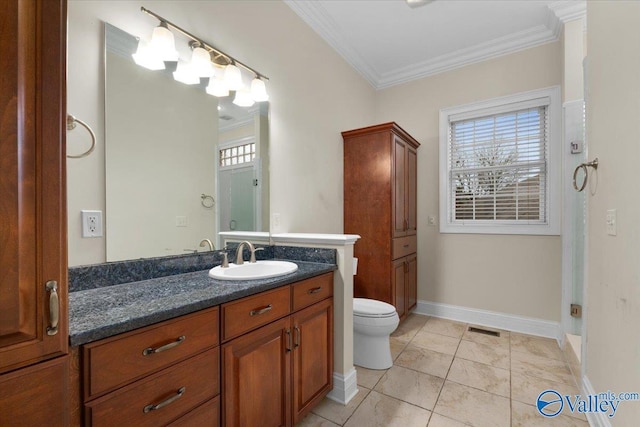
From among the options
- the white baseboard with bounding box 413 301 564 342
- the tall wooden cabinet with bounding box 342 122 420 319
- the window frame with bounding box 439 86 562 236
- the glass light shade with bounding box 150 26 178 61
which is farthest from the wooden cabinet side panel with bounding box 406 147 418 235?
the glass light shade with bounding box 150 26 178 61

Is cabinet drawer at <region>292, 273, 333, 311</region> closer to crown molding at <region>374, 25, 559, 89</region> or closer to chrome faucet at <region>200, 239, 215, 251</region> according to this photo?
chrome faucet at <region>200, 239, 215, 251</region>

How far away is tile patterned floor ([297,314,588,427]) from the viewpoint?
163cm

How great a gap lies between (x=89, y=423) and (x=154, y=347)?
215 mm

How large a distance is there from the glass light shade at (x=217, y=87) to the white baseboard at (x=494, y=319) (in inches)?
120

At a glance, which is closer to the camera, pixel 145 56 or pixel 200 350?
pixel 200 350

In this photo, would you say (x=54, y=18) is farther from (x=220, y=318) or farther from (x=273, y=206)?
(x=273, y=206)

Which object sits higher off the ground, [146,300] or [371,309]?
[146,300]

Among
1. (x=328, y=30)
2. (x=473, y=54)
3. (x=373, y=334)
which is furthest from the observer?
→ (x=473, y=54)

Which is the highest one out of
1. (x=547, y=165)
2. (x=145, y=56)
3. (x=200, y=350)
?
(x=145, y=56)

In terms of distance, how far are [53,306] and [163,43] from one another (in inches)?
52.0

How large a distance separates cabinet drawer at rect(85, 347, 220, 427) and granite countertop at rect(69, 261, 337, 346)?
0.59 feet

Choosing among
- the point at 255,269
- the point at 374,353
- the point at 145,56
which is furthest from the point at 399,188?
the point at 145,56

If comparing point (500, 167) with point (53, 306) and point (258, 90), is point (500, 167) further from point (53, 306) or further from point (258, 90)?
point (53, 306)

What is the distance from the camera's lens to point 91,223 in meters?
1.21
